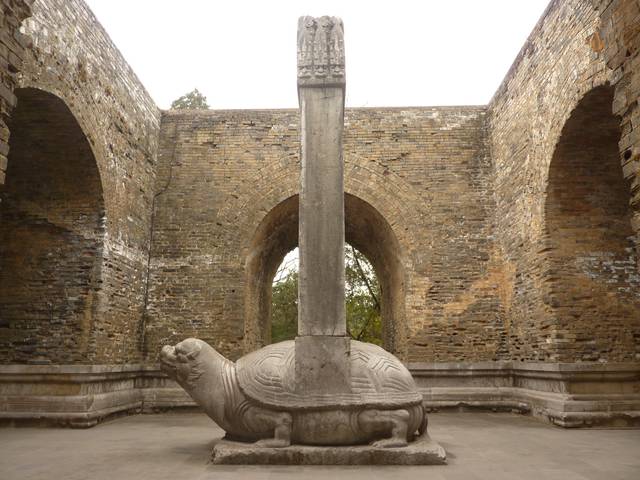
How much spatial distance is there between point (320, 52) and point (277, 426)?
159 inches

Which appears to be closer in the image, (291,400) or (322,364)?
(291,400)

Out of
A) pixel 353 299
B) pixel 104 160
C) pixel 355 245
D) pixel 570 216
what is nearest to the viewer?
pixel 570 216

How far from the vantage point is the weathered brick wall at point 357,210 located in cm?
1045

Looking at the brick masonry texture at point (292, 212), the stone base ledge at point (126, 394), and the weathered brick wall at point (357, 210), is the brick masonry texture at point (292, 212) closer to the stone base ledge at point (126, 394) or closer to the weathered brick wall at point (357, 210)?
the weathered brick wall at point (357, 210)

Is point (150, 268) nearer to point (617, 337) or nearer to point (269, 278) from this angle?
point (269, 278)

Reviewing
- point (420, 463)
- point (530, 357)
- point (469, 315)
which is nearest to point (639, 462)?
point (420, 463)

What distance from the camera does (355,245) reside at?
46.5ft

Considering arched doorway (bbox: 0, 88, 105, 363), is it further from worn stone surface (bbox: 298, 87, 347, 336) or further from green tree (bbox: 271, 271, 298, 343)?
green tree (bbox: 271, 271, 298, 343)

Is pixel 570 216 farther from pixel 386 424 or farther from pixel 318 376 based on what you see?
pixel 318 376

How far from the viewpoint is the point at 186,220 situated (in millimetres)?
11047

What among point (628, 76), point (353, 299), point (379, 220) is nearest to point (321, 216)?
point (628, 76)

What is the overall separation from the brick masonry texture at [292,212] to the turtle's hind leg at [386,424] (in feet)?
13.4

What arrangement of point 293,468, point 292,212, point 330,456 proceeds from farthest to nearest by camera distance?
point 292,212 < point 330,456 < point 293,468

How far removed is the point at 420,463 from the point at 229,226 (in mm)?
7012
